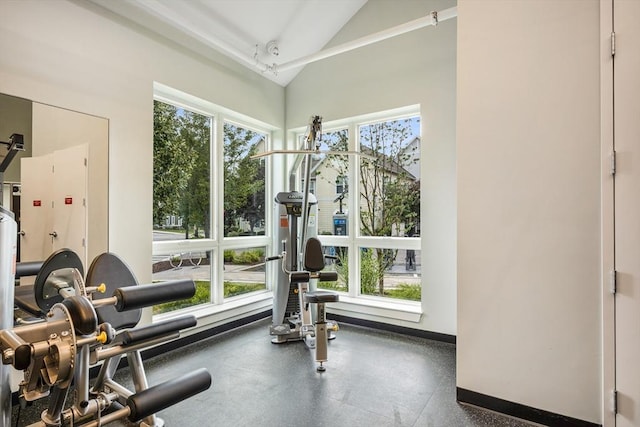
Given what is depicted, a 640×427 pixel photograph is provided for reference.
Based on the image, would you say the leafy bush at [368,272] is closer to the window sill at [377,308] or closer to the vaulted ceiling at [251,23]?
the window sill at [377,308]

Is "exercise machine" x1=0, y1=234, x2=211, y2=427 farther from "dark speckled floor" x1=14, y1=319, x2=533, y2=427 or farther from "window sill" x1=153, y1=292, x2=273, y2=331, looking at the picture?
"window sill" x1=153, y1=292, x2=273, y2=331

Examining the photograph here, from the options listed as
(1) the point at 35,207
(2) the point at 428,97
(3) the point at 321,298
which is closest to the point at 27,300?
(1) the point at 35,207

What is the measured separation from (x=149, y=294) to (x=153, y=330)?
1.94ft

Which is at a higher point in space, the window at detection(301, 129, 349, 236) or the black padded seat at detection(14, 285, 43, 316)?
the window at detection(301, 129, 349, 236)

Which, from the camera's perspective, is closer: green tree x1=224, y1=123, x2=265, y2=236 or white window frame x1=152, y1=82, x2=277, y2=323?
white window frame x1=152, y1=82, x2=277, y2=323

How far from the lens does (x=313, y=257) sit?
3186mm

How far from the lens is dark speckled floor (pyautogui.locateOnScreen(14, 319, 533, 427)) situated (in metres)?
2.18

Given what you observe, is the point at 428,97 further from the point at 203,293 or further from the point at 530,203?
the point at 203,293

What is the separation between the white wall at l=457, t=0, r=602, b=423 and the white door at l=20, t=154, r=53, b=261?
3022 mm

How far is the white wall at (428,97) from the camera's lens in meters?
3.42

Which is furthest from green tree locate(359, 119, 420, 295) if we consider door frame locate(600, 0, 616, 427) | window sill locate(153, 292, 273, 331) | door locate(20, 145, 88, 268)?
door locate(20, 145, 88, 268)

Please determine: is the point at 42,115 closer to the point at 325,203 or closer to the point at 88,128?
the point at 88,128

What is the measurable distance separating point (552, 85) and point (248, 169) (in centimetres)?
336

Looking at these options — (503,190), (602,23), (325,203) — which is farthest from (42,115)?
(602,23)
